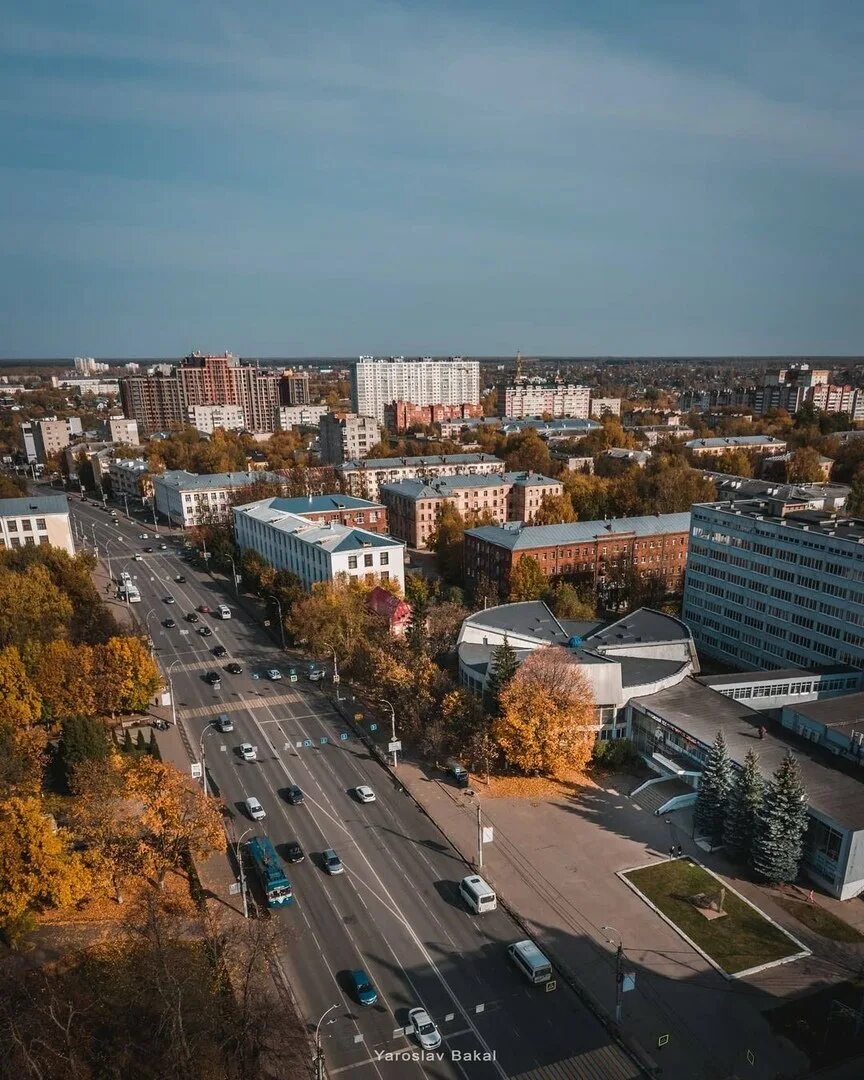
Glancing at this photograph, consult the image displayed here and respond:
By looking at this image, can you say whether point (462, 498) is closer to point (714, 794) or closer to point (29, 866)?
point (714, 794)

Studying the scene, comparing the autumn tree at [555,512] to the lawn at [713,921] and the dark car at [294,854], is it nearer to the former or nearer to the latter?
the lawn at [713,921]

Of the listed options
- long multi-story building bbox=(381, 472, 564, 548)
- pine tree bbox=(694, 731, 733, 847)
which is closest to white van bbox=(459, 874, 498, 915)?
pine tree bbox=(694, 731, 733, 847)

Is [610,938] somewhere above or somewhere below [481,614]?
below

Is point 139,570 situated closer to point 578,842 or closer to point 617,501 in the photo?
point 617,501

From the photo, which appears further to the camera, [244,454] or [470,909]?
[244,454]

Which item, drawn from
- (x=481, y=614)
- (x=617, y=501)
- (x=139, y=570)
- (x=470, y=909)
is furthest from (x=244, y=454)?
(x=470, y=909)

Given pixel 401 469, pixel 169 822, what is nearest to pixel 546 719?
pixel 169 822
